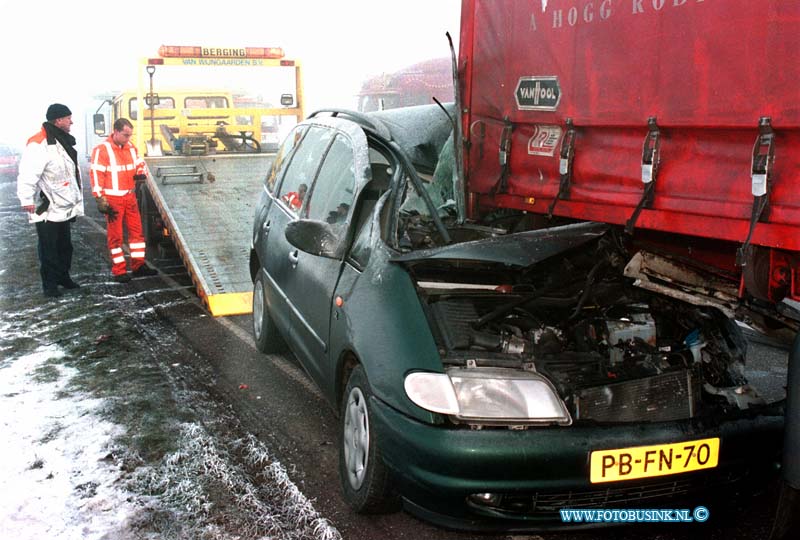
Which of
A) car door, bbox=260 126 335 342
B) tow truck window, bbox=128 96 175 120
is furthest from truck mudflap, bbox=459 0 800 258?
tow truck window, bbox=128 96 175 120

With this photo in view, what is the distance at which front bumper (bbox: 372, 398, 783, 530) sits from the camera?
2.94 meters

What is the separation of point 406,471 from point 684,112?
1.84m

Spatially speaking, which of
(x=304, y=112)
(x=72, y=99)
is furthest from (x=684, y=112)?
(x=72, y=99)

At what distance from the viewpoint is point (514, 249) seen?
3.47 meters

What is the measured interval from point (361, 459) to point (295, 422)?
4.00 feet

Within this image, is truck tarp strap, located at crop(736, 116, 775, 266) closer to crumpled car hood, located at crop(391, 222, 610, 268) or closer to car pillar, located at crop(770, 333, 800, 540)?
car pillar, located at crop(770, 333, 800, 540)

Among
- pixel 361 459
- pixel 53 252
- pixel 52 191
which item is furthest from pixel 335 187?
pixel 52 191

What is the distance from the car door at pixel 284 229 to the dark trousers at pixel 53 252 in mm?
3336

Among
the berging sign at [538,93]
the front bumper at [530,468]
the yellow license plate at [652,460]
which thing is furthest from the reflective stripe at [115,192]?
the yellow license plate at [652,460]

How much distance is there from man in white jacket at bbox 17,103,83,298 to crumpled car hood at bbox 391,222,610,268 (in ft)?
18.3

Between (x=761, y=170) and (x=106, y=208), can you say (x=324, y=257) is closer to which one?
(x=761, y=170)

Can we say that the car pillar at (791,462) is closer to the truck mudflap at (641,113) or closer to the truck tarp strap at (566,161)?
the truck mudflap at (641,113)

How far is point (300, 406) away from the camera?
488cm

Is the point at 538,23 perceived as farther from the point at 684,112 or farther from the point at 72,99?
the point at 72,99
